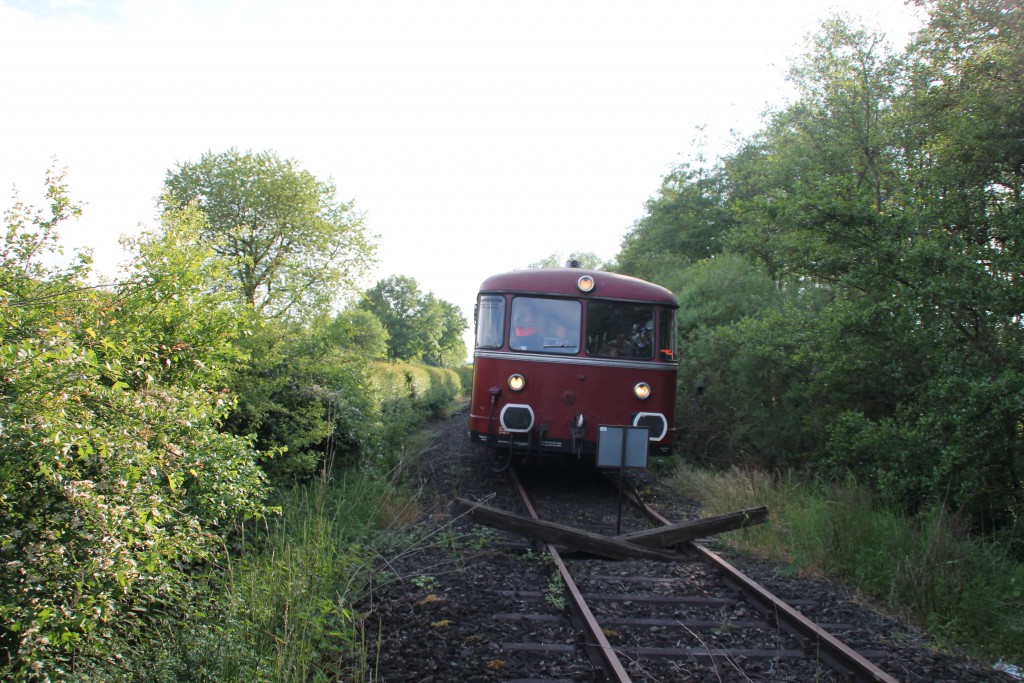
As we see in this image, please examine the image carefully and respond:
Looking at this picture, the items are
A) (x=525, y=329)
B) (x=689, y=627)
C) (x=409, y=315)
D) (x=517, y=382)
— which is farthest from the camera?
(x=409, y=315)

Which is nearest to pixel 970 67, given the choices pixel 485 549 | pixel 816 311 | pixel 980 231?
pixel 980 231

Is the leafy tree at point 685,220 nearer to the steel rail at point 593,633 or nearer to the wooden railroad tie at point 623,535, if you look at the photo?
the wooden railroad tie at point 623,535

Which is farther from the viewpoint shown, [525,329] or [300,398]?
[525,329]

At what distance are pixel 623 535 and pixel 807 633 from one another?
2.42 m

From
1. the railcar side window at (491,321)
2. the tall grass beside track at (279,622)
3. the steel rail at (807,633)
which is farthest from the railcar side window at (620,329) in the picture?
the tall grass beside track at (279,622)

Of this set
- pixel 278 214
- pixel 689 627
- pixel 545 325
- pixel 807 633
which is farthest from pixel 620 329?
pixel 278 214

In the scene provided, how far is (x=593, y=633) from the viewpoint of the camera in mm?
4629

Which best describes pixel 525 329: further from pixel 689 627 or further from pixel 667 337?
pixel 689 627

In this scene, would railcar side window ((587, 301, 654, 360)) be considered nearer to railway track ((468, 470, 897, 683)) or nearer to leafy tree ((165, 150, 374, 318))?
railway track ((468, 470, 897, 683))

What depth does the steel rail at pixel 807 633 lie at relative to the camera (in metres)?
4.20

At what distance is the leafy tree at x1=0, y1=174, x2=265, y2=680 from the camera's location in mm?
3367

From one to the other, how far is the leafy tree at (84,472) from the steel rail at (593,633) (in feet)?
8.05

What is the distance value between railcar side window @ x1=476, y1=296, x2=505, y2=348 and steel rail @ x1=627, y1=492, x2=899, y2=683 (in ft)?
14.3

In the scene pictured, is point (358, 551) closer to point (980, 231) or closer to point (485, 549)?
point (485, 549)
